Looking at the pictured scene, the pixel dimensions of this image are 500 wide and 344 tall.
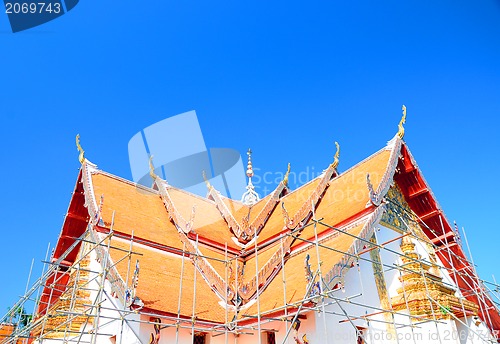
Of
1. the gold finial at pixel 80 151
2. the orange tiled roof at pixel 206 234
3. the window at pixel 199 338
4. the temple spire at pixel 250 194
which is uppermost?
the temple spire at pixel 250 194

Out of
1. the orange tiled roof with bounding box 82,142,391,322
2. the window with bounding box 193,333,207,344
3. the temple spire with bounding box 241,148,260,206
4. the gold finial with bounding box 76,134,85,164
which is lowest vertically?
the window with bounding box 193,333,207,344

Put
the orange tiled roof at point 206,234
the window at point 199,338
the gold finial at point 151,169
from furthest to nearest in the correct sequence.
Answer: the gold finial at point 151,169, the window at point 199,338, the orange tiled roof at point 206,234

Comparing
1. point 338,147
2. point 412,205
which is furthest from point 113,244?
point 412,205

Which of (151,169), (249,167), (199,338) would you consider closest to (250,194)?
(249,167)

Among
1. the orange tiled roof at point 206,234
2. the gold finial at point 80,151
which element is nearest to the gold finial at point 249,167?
the orange tiled roof at point 206,234

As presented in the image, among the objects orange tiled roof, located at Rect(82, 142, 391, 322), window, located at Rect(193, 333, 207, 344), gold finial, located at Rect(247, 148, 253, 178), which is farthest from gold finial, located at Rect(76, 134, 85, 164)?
gold finial, located at Rect(247, 148, 253, 178)

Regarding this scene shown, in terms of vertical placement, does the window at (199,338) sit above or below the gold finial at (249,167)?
below

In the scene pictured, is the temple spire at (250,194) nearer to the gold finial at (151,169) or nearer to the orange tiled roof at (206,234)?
the orange tiled roof at (206,234)

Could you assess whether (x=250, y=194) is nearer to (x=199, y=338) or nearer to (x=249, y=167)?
(x=249, y=167)

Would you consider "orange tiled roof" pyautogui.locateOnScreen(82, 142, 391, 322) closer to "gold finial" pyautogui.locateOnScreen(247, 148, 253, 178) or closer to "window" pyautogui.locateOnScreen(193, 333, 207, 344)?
"window" pyautogui.locateOnScreen(193, 333, 207, 344)

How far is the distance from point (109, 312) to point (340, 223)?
4998 millimetres

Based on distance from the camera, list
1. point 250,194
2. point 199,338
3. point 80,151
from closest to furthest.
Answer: point 199,338 < point 80,151 < point 250,194

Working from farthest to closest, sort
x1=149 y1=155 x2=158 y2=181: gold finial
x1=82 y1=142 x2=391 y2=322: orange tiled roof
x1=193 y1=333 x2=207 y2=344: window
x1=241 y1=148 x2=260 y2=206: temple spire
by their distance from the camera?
1. x1=241 y1=148 x2=260 y2=206: temple spire
2. x1=149 y1=155 x2=158 y2=181: gold finial
3. x1=193 y1=333 x2=207 y2=344: window
4. x1=82 y1=142 x2=391 y2=322: orange tiled roof

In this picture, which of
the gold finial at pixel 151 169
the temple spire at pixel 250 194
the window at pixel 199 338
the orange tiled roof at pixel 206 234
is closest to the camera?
the orange tiled roof at pixel 206 234
